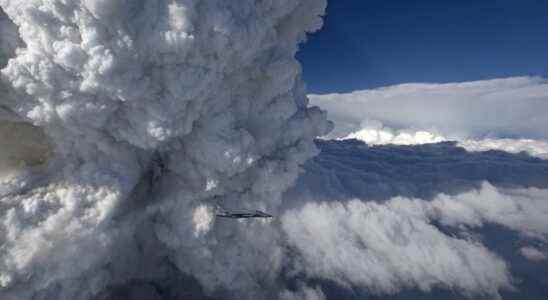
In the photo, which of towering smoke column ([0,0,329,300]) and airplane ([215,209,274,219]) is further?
airplane ([215,209,274,219])

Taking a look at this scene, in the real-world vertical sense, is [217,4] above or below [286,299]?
above

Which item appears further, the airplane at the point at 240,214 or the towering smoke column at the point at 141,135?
the airplane at the point at 240,214

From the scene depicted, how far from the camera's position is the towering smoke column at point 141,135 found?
19203 millimetres

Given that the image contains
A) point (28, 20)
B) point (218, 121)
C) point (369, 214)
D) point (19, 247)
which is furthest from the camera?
point (369, 214)

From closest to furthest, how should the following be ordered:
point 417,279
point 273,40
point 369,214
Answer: point 273,40, point 417,279, point 369,214

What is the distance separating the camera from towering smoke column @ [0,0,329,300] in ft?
63.0

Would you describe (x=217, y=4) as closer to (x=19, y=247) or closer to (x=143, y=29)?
(x=143, y=29)

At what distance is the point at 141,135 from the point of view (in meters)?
22.1

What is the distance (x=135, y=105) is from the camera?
70.5 ft

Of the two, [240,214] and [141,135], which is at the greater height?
[141,135]

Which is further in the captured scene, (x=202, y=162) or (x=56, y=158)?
(x=202, y=162)

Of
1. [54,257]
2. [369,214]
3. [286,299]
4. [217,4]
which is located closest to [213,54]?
[217,4]

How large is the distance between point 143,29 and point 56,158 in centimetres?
870

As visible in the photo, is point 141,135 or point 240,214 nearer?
point 141,135
